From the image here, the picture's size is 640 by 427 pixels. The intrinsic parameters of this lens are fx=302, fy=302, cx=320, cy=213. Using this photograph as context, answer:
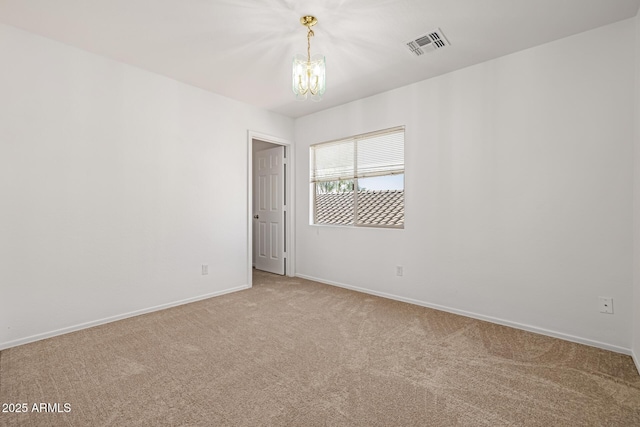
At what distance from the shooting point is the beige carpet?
1.65 m

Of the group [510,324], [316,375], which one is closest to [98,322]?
[316,375]

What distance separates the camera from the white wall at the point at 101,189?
2.48 meters

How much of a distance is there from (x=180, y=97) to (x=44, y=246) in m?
2.01

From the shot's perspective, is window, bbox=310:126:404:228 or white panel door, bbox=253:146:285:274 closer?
window, bbox=310:126:404:228

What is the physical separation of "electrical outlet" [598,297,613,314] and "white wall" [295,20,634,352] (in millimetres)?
38

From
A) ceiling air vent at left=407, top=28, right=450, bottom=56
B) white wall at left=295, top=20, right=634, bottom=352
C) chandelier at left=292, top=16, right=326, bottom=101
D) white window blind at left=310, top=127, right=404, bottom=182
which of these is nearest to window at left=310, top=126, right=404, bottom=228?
white window blind at left=310, top=127, right=404, bottom=182

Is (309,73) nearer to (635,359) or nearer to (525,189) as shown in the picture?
(525,189)

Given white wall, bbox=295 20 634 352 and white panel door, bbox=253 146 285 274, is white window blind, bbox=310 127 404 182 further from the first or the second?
white panel door, bbox=253 146 285 274

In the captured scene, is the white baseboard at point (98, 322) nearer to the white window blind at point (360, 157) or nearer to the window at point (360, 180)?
the window at point (360, 180)

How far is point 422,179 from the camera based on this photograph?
3.46 meters

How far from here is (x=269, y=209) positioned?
17.1 ft

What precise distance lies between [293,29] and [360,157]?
78.2 inches

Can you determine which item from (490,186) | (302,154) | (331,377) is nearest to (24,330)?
(331,377)

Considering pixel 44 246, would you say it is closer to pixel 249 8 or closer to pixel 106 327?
pixel 106 327
